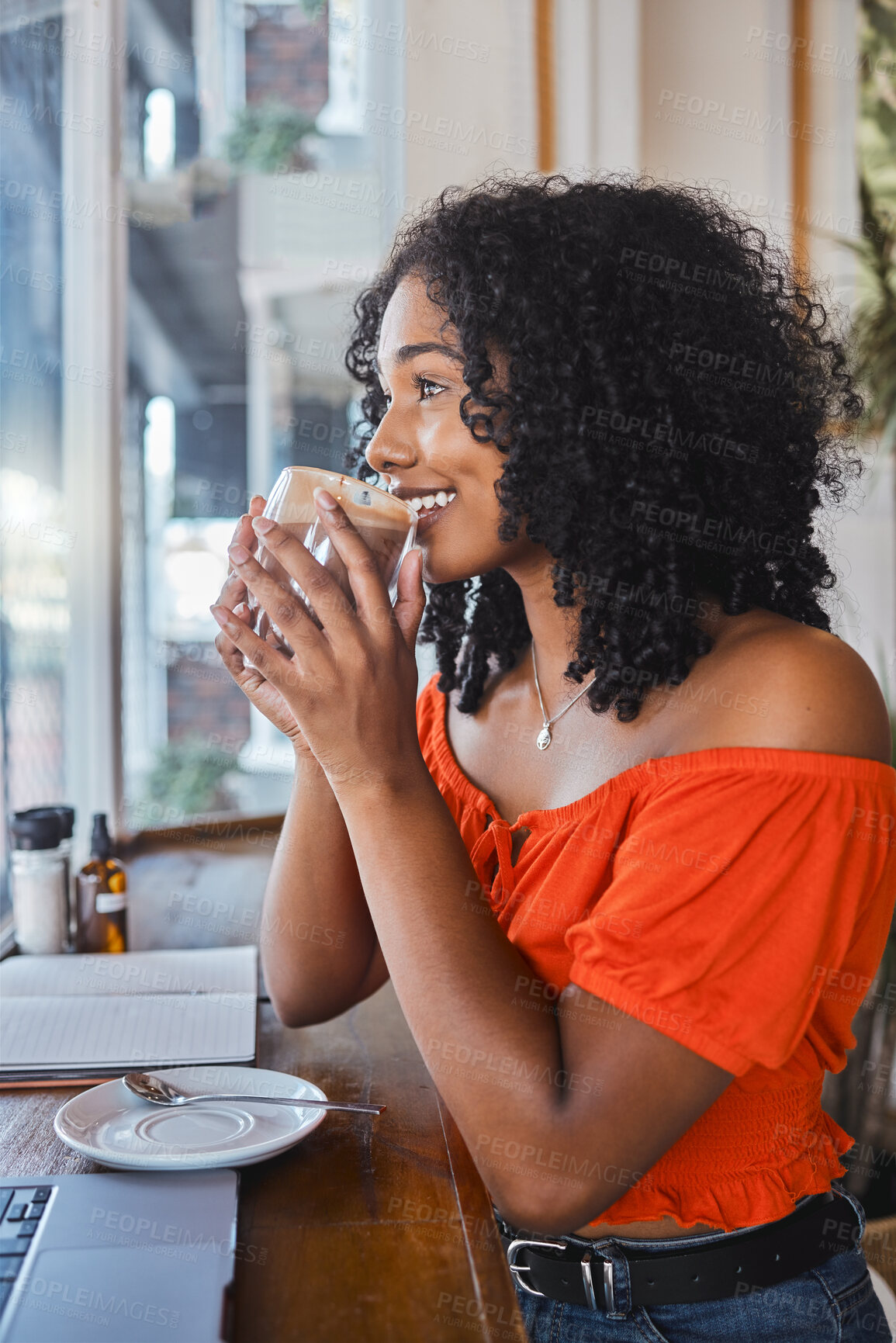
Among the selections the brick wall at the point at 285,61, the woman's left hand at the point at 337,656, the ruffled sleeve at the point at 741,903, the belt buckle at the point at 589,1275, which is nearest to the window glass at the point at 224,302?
the brick wall at the point at 285,61

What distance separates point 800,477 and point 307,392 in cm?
264

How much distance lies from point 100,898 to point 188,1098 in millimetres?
545

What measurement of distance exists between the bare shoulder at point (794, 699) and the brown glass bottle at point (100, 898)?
0.87 meters

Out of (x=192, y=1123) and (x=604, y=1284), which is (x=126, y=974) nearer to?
(x=192, y=1123)

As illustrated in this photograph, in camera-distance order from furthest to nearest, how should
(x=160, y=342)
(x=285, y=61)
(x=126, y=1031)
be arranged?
1. (x=160, y=342)
2. (x=285, y=61)
3. (x=126, y=1031)

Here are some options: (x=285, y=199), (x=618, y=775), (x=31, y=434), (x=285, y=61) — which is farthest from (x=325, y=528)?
(x=285, y=61)

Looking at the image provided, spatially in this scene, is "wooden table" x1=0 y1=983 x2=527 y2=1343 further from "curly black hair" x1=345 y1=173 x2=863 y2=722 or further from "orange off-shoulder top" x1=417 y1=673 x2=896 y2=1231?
"curly black hair" x1=345 y1=173 x2=863 y2=722

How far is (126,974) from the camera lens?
1339 millimetres

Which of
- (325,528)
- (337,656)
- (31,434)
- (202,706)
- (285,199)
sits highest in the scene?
(285,199)

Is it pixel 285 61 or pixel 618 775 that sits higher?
pixel 285 61

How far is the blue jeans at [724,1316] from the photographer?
0.92 m

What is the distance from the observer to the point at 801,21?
281 cm

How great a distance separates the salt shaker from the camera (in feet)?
4.65

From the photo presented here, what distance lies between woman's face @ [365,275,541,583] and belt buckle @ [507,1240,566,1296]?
2.12 ft
